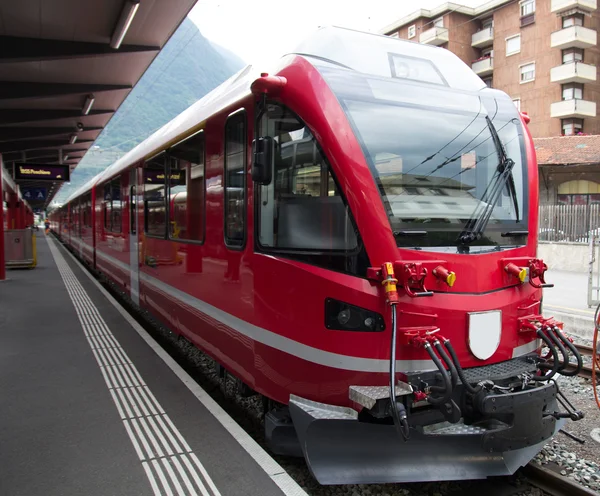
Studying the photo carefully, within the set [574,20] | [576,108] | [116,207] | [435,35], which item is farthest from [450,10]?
[116,207]

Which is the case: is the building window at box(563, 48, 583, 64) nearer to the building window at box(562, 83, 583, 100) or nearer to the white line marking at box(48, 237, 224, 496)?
the building window at box(562, 83, 583, 100)

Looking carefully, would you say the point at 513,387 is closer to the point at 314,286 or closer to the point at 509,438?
the point at 509,438

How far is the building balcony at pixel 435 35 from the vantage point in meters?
37.9

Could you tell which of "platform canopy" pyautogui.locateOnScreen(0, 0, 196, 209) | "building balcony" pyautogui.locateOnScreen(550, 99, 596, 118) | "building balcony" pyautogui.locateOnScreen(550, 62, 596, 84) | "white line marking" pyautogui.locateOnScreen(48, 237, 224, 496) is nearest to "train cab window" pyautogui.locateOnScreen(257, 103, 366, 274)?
"white line marking" pyautogui.locateOnScreen(48, 237, 224, 496)

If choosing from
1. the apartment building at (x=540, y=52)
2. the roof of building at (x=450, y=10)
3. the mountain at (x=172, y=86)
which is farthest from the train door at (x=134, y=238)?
the mountain at (x=172, y=86)

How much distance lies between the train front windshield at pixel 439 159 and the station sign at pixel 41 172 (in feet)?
42.1

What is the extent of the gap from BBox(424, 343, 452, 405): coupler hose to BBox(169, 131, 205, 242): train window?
2.91 meters

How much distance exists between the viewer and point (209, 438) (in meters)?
4.01

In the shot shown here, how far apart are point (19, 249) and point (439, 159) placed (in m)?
18.0

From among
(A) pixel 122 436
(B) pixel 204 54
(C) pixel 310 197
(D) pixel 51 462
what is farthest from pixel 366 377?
(B) pixel 204 54

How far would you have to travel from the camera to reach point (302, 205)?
3.68 metres

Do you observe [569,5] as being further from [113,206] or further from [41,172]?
[113,206]

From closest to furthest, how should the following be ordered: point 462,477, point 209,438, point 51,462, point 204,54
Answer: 1. point 462,477
2. point 51,462
3. point 209,438
4. point 204,54

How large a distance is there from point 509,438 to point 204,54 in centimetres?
19136
